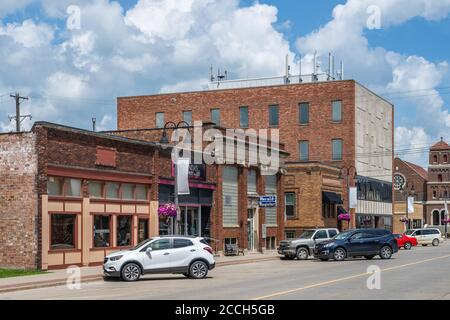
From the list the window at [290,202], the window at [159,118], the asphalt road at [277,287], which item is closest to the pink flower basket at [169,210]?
the asphalt road at [277,287]

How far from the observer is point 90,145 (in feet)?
108

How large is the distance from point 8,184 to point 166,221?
10394mm

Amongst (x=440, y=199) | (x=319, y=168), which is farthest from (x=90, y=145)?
(x=440, y=199)

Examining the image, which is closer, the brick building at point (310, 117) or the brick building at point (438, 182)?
the brick building at point (310, 117)

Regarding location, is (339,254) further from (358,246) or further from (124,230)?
(124,230)

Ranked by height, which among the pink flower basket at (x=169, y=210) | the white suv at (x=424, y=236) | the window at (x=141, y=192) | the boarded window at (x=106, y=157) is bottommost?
the white suv at (x=424, y=236)

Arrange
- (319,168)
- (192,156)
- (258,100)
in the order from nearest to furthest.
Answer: (192,156) → (319,168) → (258,100)

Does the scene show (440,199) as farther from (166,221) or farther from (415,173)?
(166,221)

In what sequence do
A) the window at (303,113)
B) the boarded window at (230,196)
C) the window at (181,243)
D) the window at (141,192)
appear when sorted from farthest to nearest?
the window at (303,113)
the boarded window at (230,196)
the window at (141,192)
the window at (181,243)

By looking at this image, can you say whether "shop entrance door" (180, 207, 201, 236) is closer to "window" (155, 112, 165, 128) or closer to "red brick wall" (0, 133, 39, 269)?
"red brick wall" (0, 133, 39, 269)

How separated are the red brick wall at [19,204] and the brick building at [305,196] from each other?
31634 mm

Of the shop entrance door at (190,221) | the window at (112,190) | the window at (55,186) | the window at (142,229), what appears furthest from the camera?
the shop entrance door at (190,221)

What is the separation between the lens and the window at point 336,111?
70438mm

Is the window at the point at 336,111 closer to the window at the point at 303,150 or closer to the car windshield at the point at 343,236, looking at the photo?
the window at the point at 303,150
